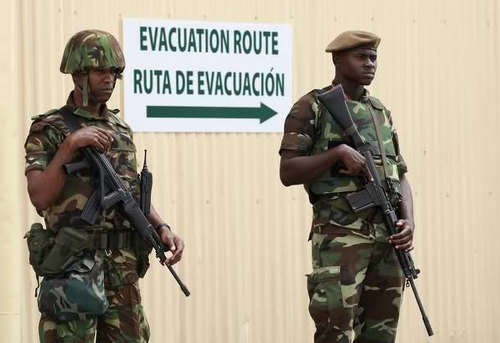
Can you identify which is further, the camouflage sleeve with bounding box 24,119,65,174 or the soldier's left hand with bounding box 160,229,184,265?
the soldier's left hand with bounding box 160,229,184,265

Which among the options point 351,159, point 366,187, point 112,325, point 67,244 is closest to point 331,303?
point 366,187

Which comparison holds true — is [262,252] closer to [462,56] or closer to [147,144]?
[147,144]

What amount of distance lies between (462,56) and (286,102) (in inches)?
54.8

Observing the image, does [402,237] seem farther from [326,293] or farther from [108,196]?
[108,196]

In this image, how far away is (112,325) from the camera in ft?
17.0

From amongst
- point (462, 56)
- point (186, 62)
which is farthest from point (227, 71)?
point (462, 56)

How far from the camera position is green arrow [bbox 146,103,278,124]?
24.3 ft

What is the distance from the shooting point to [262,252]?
7.75 meters

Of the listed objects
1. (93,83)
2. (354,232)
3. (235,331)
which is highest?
(93,83)

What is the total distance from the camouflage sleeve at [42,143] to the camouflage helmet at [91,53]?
262mm

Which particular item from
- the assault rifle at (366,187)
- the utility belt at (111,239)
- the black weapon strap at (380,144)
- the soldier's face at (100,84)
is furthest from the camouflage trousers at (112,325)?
the black weapon strap at (380,144)

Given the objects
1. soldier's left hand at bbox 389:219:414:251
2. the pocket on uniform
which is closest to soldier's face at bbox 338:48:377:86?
soldier's left hand at bbox 389:219:414:251

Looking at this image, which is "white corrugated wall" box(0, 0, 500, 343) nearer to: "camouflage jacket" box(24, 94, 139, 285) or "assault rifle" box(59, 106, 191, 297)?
"camouflage jacket" box(24, 94, 139, 285)

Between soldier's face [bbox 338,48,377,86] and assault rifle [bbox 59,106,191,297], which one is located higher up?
soldier's face [bbox 338,48,377,86]
